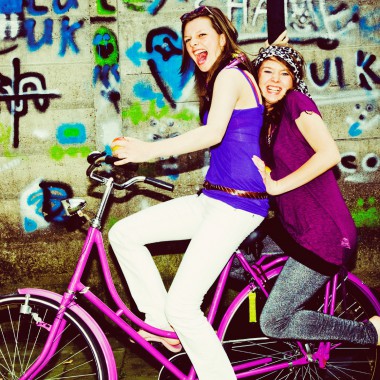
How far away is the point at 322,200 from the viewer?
3012 mm

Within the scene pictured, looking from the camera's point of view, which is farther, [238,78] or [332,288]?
[332,288]

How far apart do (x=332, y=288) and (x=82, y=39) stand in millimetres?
2980

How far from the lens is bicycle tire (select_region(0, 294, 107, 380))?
10.1 ft

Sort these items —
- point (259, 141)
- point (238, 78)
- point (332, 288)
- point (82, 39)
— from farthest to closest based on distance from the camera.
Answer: point (82, 39) → point (332, 288) → point (259, 141) → point (238, 78)

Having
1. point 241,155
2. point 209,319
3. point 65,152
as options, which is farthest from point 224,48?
point 65,152

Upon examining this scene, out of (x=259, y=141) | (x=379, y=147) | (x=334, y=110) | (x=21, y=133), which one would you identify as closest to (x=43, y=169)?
(x=21, y=133)

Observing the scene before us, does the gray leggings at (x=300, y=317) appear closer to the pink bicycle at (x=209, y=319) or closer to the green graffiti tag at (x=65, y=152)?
the pink bicycle at (x=209, y=319)

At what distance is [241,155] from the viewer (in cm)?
303

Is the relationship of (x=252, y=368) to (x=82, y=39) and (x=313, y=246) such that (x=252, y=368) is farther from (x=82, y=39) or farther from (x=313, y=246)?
(x=82, y=39)

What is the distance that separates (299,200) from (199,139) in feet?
2.32

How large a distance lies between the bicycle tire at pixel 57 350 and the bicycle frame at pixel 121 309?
51 mm

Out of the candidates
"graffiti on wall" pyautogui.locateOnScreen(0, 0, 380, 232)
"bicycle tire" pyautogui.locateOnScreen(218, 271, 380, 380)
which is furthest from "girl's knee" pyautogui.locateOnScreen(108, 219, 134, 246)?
"graffiti on wall" pyautogui.locateOnScreen(0, 0, 380, 232)

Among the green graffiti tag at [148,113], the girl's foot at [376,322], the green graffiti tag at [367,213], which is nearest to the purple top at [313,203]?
the girl's foot at [376,322]

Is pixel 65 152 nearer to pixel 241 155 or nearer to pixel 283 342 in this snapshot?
pixel 241 155
